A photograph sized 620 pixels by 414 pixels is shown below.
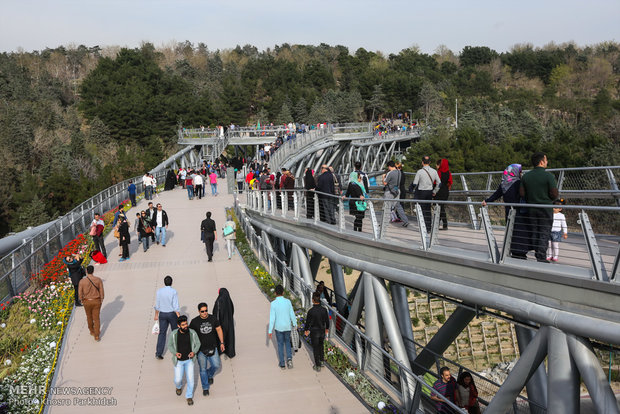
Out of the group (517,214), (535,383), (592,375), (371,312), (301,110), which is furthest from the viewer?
(301,110)

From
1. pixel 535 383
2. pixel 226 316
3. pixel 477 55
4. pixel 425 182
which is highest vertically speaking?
pixel 477 55

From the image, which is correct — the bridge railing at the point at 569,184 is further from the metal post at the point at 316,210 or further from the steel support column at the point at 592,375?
the metal post at the point at 316,210

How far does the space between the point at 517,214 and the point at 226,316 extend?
16.2 ft

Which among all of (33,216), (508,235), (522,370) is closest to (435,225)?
(508,235)

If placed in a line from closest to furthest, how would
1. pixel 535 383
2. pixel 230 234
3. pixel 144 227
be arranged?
1. pixel 535 383
2. pixel 230 234
3. pixel 144 227

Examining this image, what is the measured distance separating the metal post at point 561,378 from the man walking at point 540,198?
1153 mm

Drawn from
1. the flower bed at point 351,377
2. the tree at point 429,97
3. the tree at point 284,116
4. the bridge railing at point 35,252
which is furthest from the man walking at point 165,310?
the tree at point 429,97

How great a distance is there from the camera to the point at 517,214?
26.1 feet

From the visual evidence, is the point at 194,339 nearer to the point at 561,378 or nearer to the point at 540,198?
the point at 561,378

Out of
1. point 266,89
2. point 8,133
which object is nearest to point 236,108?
point 266,89

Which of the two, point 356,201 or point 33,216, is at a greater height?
point 356,201

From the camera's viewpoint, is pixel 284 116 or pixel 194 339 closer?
pixel 194 339

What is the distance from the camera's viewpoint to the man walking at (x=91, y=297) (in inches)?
427

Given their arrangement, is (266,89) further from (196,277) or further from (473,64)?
(196,277)
